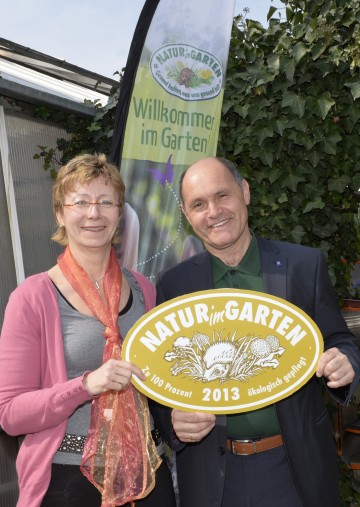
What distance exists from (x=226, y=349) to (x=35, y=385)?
549mm

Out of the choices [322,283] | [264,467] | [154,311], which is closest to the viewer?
[154,311]

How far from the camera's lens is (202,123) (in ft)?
11.3

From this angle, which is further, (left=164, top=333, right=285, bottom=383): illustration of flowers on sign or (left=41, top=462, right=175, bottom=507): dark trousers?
(left=41, top=462, right=175, bottom=507): dark trousers

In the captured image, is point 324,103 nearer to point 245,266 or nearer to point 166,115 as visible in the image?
point 166,115

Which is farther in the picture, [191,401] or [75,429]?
[75,429]

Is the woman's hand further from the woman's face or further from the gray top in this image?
the woman's face

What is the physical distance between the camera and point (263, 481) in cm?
176

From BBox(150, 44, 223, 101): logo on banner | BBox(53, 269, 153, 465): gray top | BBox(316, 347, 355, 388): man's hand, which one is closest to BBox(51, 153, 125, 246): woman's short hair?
BBox(53, 269, 153, 465): gray top

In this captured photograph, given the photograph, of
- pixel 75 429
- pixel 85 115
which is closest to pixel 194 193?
pixel 75 429

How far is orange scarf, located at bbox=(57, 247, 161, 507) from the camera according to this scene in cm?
177

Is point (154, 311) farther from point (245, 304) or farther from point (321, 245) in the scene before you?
point (321, 245)

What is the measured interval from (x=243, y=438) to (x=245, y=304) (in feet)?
1.39

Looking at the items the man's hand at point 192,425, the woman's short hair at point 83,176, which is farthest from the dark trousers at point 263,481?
the woman's short hair at point 83,176

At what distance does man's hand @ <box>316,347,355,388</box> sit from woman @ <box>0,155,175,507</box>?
19.2 inches
